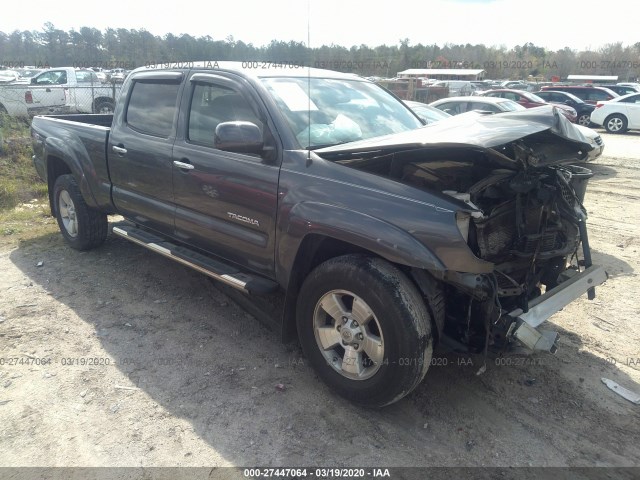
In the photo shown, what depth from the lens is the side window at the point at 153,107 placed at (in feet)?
13.7

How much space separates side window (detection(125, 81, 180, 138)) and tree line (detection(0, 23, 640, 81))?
1.96 feet

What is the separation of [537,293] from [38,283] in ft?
15.1

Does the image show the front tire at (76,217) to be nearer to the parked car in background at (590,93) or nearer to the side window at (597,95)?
the parked car in background at (590,93)

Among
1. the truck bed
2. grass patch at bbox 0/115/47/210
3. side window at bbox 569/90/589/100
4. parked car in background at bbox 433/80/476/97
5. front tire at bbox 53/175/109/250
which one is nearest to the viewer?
the truck bed

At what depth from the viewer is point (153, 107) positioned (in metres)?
4.41

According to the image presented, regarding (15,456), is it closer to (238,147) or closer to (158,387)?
(158,387)

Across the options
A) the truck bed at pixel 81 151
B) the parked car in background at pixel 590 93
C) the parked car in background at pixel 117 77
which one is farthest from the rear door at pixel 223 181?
the parked car in background at pixel 590 93

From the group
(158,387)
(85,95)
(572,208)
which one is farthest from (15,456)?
(85,95)

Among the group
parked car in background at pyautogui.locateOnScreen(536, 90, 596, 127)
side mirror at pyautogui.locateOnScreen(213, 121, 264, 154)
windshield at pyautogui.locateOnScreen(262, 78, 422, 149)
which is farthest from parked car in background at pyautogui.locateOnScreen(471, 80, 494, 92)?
side mirror at pyautogui.locateOnScreen(213, 121, 264, 154)

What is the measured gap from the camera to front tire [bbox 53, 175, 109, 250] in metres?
5.40

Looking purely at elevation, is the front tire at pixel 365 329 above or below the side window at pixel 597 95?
below

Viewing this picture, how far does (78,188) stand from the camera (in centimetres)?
538

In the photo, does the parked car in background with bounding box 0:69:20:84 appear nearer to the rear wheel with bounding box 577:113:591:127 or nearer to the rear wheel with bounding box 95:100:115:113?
the rear wheel with bounding box 95:100:115:113

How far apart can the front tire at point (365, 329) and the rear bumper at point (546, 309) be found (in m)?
0.50
